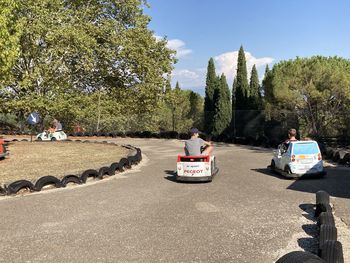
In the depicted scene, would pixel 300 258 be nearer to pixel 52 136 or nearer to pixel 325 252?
pixel 325 252

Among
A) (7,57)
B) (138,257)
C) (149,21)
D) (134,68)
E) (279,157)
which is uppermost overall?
(149,21)

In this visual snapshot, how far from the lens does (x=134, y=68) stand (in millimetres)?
37562

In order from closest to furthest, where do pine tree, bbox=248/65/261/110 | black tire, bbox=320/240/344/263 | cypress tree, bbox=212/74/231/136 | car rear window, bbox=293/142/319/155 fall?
black tire, bbox=320/240/344/263 → car rear window, bbox=293/142/319/155 → cypress tree, bbox=212/74/231/136 → pine tree, bbox=248/65/261/110

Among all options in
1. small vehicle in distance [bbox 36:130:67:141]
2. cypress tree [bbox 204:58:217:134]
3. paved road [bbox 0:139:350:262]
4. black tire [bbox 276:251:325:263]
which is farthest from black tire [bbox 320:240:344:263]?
cypress tree [bbox 204:58:217:134]

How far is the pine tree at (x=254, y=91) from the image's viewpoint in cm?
4756

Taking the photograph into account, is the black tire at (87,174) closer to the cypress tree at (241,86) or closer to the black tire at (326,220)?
the black tire at (326,220)

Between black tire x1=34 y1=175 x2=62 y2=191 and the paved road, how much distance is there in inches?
12.6

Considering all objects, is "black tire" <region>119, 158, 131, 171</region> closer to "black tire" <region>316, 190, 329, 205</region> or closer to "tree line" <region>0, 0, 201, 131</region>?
"black tire" <region>316, 190, 329, 205</region>

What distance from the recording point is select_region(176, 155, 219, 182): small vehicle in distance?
12.3 meters

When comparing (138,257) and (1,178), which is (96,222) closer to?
(138,257)

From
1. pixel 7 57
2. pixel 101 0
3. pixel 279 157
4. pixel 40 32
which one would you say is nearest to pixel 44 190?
pixel 279 157

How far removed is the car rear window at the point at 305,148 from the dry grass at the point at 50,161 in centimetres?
713

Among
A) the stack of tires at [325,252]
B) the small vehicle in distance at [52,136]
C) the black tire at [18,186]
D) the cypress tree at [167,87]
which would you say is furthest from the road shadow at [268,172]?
the cypress tree at [167,87]

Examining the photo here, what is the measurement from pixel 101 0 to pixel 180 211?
1300 inches
